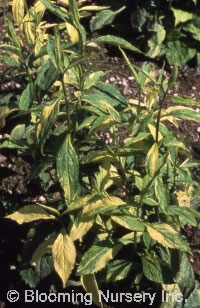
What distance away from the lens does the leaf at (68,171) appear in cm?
206

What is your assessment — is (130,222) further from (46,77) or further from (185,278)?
(46,77)

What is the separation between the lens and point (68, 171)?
6.78 feet

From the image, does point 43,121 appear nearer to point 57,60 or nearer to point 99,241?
point 57,60

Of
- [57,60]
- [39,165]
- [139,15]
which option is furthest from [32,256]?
[139,15]

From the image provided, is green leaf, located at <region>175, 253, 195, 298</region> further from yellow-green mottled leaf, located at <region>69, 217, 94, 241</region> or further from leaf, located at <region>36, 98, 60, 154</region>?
leaf, located at <region>36, 98, 60, 154</region>

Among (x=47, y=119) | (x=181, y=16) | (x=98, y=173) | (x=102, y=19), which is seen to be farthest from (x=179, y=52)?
(x=47, y=119)

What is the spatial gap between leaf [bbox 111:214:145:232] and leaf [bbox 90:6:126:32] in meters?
2.53

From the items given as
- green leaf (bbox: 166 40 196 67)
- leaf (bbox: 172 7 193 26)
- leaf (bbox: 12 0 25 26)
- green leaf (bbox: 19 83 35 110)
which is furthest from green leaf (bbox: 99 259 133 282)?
leaf (bbox: 172 7 193 26)

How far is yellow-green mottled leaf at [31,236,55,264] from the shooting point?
2.45m

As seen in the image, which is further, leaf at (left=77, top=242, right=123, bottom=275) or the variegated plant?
leaf at (left=77, top=242, right=123, bottom=275)

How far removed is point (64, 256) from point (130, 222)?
1.06 ft

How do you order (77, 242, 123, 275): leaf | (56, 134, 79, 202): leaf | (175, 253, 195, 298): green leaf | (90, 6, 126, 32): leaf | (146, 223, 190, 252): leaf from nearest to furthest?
(56, 134, 79, 202): leaf, (146, 223, 190, 252): leaf, (77, 242, 123, 275): leaf, (175, 253, 195, 298): green leaf, (90, 6, 126, 32): leaf

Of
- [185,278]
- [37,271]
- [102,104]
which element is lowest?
[185,278]

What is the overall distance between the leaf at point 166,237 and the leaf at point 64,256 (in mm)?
354
